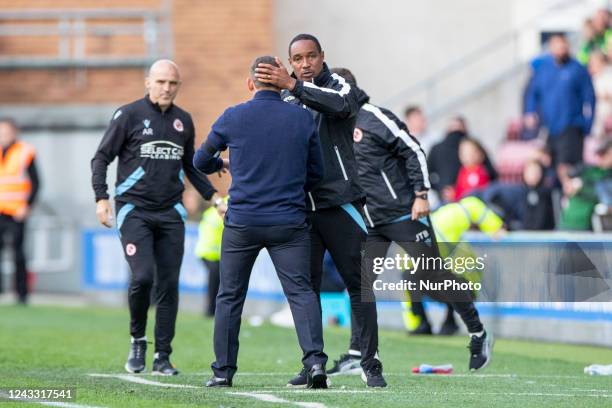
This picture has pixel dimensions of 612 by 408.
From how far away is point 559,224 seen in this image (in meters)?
18.0

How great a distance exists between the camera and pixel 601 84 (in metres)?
21.3

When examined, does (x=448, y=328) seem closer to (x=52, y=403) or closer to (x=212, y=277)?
(x=212, y=277)

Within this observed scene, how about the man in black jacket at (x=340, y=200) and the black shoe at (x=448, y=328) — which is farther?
the black shoe at (x=448, y=328)

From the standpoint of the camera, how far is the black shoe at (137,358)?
11.4 m

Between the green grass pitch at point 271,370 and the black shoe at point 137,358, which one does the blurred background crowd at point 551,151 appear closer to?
the green grass pitch at point 271,370

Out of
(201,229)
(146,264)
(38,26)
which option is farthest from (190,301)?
(146,264)

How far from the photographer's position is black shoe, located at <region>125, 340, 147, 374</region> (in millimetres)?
11352

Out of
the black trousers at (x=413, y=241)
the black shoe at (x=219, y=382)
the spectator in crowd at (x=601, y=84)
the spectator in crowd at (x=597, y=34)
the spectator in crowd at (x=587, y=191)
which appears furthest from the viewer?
the spectator in crowd at (x=601, y=84)

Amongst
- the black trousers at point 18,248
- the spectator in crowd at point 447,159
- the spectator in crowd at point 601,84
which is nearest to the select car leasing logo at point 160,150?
the spectator in crowd at point 447,159

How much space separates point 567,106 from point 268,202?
10215 millimetres

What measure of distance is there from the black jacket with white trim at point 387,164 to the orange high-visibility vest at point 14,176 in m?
9.69

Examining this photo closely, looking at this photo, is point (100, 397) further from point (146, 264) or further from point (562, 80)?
point (562, 80)

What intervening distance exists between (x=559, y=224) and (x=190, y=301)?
16.7ft

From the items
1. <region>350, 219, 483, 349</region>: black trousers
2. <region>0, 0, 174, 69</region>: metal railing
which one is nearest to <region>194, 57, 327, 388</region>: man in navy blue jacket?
<region>350, 219, 483, 349</region>: black trousers
